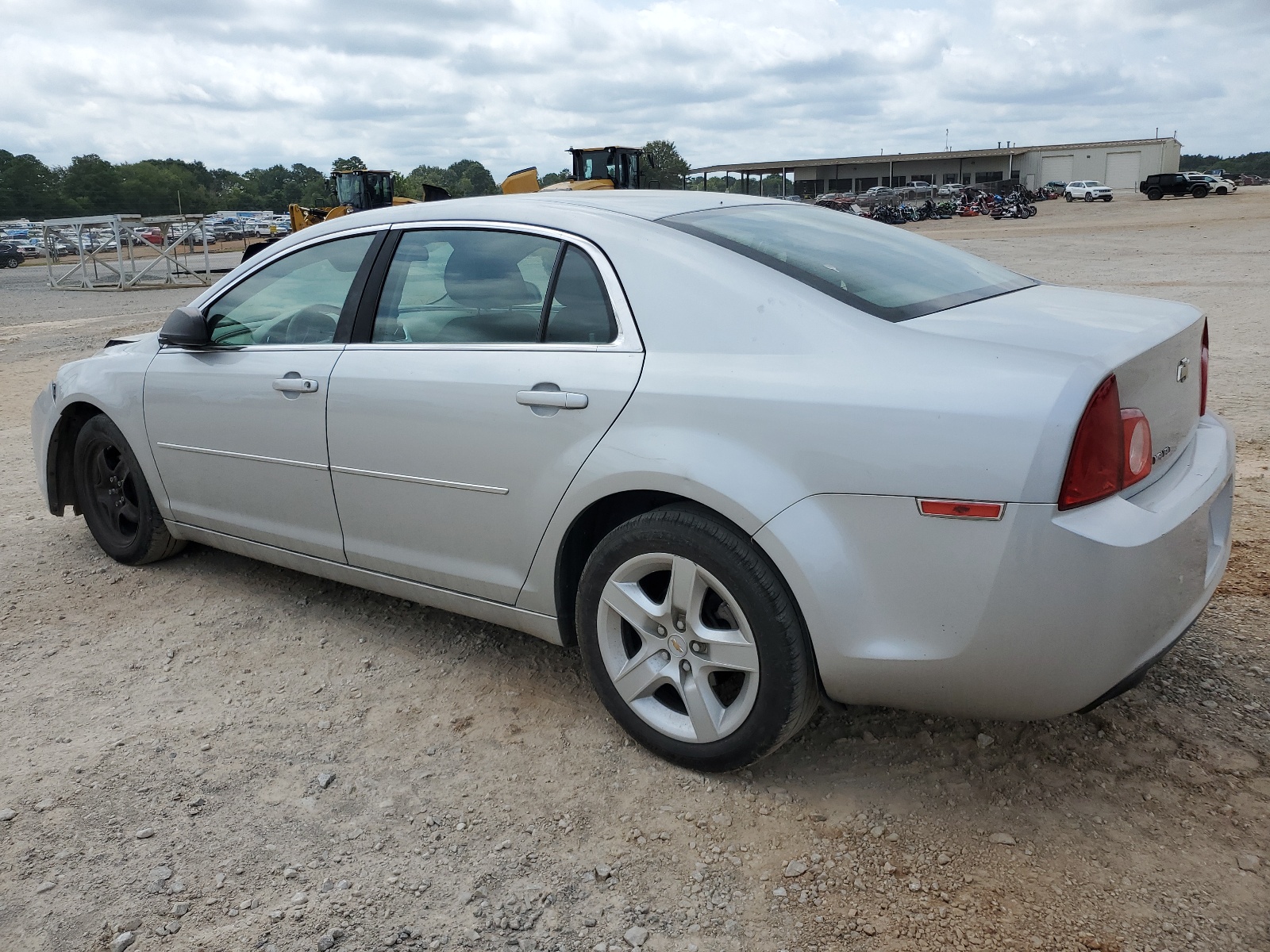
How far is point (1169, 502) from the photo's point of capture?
2.37m

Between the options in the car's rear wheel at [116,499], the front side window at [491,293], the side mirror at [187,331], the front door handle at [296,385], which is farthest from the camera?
the car's rear wheel at [116,499]

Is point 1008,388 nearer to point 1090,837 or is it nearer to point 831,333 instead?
point 831,333

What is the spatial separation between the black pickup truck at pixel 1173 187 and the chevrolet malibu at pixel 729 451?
54.4 meters

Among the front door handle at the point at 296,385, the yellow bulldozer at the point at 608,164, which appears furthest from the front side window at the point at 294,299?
the yellow bulldozer at the point at 608,164

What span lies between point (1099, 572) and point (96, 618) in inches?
148

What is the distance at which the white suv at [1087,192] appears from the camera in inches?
2068

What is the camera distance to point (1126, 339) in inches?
95.7

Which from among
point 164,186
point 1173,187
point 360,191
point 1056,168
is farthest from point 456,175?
point 360,191

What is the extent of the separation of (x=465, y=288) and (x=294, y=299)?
91 cm

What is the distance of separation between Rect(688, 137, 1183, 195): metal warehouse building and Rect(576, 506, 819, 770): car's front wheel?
229ft

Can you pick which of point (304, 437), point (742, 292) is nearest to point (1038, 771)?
point (742, 292)

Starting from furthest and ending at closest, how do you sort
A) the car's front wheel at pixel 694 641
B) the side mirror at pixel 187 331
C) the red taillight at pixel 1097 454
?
the side mirror at pixel 187 331
the car's front wheel at pixel 694 641
the red taillight at pixel 1097 454

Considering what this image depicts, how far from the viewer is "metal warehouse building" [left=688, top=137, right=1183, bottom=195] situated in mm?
74312

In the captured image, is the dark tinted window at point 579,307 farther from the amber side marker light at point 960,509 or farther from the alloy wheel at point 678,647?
the amber side marker light at point 960,509
